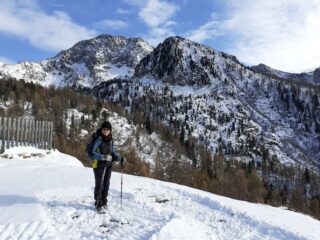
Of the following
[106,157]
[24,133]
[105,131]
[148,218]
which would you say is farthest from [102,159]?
[24,133]

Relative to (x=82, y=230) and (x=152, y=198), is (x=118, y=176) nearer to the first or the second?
(x=152, y=198)

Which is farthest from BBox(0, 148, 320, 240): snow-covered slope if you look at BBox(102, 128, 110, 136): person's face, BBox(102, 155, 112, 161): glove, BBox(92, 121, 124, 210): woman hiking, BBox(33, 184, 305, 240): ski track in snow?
BBox(102, 128, 110, 136): person's face

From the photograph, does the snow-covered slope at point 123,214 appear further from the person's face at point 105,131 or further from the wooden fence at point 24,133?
the wooden fence at point 24,133

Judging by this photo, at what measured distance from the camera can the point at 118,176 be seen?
19.4 m

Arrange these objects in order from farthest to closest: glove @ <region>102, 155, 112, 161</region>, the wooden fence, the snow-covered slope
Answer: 1. the wooden fence
2. glove @ <region>102, 155, 112, 161</region>
3. the snow-covered slope

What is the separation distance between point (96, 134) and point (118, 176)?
705 cm

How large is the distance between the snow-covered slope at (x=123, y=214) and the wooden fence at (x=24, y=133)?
4.01 meters

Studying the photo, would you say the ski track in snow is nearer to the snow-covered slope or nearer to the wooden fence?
the snow-covered slope

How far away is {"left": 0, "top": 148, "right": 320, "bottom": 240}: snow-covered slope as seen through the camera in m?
10.4

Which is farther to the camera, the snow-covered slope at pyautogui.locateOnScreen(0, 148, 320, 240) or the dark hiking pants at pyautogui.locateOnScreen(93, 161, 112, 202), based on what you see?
the dark hiking pants at pyautogui.locateOnScreen(93, 161, 112, 202)

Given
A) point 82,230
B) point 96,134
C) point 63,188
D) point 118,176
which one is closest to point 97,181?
point 96,134

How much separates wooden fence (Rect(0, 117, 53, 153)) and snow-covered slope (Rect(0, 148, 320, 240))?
401 cm

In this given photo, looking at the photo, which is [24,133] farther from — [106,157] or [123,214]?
[123,214]

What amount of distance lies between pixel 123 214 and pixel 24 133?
13861 millimetres
